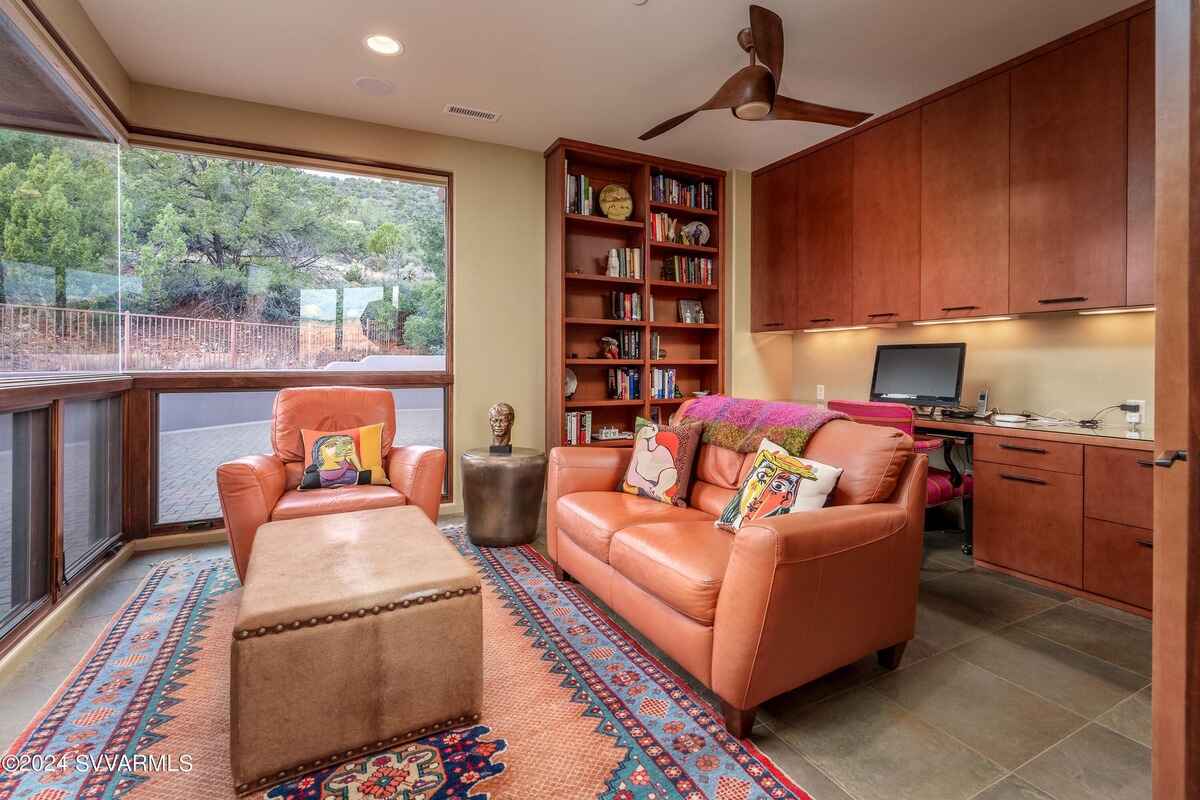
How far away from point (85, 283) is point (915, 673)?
13.5ft

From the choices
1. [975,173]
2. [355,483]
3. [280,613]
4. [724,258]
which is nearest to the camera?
[280,613]

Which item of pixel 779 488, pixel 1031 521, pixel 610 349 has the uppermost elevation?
pixel 610 349

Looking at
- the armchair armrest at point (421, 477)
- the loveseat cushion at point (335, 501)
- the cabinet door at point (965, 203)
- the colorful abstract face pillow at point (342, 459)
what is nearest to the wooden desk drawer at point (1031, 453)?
the cabinet door at point (965, 203)

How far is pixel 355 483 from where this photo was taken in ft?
9.84

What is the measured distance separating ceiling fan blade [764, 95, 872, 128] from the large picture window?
96.2 inches

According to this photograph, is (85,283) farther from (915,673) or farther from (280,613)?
(915,673)

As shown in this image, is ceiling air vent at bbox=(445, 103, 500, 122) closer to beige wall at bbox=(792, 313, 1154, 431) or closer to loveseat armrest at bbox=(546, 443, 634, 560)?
loveseat armrest at bbox=(546, 443, 634, 560)

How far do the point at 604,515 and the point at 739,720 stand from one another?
3.15 ft

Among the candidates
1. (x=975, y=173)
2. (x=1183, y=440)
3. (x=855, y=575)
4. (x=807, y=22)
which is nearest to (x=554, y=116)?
(x=807, y=22)

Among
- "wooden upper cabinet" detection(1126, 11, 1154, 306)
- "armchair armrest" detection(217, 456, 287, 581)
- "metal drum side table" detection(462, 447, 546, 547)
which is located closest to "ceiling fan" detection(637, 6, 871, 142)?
"wooden upper cabinet" detection(1126, 11, 1154, 306)

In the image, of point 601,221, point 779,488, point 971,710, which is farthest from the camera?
point 601,221

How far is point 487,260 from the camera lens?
415 cm

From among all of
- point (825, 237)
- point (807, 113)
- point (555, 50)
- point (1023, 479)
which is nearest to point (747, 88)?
point (807, 113)

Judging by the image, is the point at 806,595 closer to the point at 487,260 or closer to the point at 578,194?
the point at 487,260
